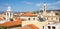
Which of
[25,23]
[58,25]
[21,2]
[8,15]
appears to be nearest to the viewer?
[58,25]

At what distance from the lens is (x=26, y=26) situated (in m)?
4.03

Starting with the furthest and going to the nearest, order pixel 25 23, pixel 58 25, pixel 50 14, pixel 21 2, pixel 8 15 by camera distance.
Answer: pixel 50 14 < pixel 8 15 < pixel 21 2 < pixel 25 23 < pixel 58 25

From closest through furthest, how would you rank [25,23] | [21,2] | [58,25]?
[58,25], [25,23], [21,2]

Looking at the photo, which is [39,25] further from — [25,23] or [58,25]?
[58,25]

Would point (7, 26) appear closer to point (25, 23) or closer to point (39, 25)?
point (25, 23)

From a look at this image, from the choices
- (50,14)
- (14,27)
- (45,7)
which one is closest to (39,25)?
(14,27)

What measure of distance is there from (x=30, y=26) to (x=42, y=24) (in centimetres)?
35

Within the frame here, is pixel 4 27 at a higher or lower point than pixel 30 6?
lower

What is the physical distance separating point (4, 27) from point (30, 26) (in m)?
0.85

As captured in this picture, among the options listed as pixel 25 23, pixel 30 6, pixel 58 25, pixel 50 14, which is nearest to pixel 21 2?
pixel 30 6

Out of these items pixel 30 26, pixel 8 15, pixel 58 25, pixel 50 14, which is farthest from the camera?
pixel 50 14

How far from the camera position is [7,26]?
4.43 meters

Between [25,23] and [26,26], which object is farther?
[25,23]

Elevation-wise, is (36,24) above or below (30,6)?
below
